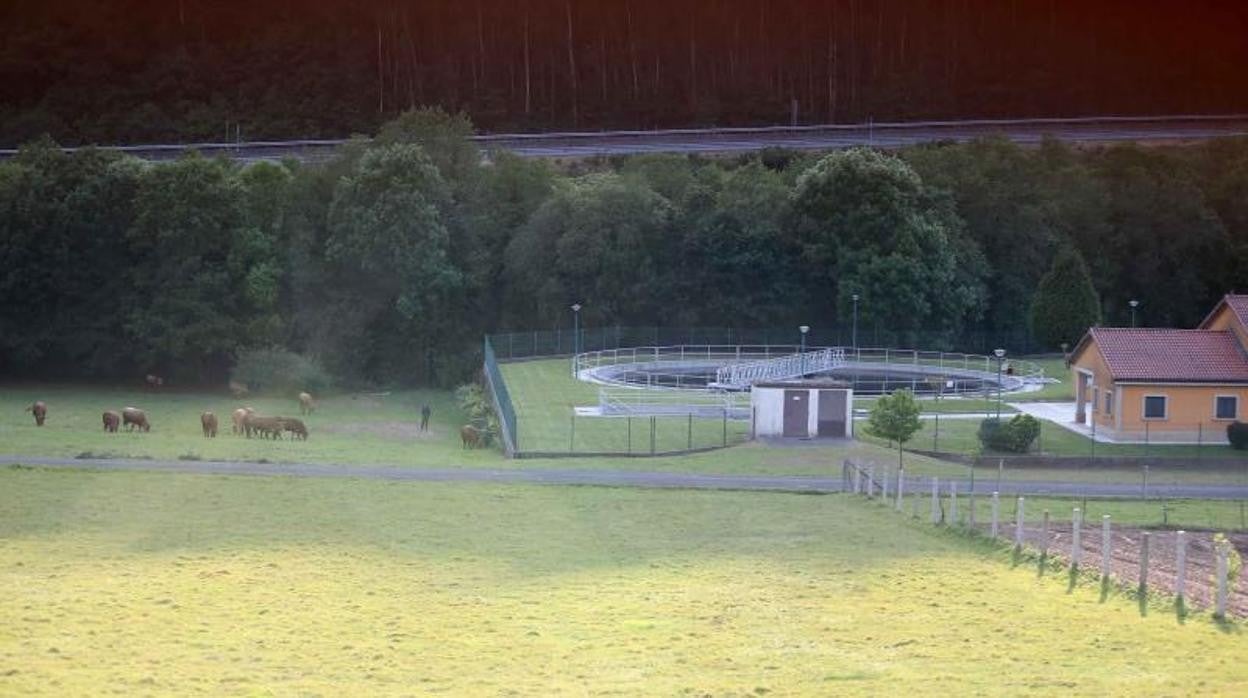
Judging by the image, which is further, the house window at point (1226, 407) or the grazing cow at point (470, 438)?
the grazing cow at point (470, 438)

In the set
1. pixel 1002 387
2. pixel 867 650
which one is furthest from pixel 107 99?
pixel 867 650

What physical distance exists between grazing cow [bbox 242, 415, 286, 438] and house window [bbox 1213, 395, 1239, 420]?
94.1 feet

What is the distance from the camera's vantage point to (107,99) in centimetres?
11481

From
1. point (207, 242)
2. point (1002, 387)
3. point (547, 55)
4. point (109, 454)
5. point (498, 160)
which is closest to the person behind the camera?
point (109, 454)

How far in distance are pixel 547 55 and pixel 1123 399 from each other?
95.3 meters

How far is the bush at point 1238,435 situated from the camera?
48656 millimetres

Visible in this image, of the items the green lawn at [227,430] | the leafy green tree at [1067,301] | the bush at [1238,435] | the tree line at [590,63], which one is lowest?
the green lawn at [227,430]

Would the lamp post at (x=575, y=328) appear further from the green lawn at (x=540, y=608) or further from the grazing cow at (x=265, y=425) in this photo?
the green lawn at (x=540, y=608)

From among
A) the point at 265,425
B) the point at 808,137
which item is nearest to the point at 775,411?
the point at 265,425

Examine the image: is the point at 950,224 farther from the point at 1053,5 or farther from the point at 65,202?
the point at 1053,5

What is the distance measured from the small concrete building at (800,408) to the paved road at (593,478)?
786 centimetres

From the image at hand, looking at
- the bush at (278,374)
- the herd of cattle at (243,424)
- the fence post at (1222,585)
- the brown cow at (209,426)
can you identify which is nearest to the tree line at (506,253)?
the bush at (278,374)

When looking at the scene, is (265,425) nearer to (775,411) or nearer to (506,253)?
(775,411)

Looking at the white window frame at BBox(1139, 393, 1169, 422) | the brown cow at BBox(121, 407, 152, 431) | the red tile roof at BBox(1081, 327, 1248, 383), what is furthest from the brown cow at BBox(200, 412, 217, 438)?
the white window frame at BBox(1139, 393, 1169, 422)
